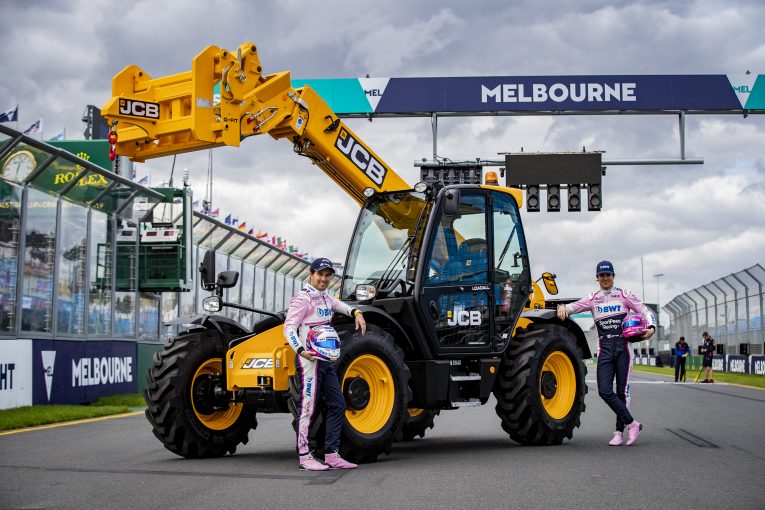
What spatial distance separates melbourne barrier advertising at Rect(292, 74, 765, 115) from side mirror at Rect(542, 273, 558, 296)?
41.2 ft

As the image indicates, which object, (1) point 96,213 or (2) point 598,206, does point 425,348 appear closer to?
(1) point 96,213

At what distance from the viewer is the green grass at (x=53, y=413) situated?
13421 mm

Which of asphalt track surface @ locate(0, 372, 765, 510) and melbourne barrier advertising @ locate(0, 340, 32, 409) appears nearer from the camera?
asphalt track surface @ locate(0, 372, 765, 510)

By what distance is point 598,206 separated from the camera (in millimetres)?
24797

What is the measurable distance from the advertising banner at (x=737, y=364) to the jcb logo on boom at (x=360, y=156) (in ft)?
89.1

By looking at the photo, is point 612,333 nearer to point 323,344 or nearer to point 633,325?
point 633,325

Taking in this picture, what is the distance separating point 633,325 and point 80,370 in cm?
1059

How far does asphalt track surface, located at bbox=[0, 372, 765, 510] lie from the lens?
21.9 feet

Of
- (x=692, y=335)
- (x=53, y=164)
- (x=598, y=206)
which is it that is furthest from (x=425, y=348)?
(x=692, y=335)

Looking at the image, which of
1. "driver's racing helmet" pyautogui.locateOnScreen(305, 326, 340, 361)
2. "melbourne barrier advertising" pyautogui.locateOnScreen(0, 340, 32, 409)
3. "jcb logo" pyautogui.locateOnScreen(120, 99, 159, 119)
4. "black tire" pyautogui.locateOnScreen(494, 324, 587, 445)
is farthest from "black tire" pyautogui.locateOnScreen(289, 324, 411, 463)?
"melbourne barrier advertising" pyautogui.locateOnScreen(0, 340, 32, 409)

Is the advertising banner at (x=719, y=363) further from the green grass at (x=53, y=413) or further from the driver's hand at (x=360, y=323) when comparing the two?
the driver's hand at (x=360, y=323)

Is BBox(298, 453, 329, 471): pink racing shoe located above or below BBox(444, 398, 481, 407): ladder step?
below

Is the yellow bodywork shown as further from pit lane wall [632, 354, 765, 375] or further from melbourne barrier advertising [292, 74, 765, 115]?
pit lane wall [632, 354, 765, 375]

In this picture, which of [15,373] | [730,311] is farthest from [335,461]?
[730,311]
